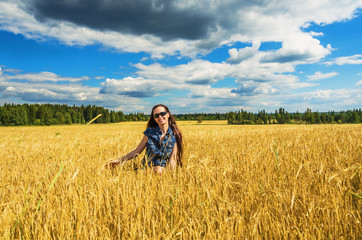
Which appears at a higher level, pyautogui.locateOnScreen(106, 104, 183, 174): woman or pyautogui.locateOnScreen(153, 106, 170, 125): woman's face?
pyautogui.locateOnScreen(153, 106, 170, 125): woman's face

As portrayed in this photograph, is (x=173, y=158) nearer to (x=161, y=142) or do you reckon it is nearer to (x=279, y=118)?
(x=161, y=142)

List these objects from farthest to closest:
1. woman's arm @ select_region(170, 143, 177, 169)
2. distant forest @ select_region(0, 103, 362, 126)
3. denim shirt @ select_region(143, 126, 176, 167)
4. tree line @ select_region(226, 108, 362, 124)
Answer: tree line @ select_region(226, 108, 362, 124) < distant forest @ select_region(0, 103, 362, 126) < denim shirt @ select_region(143, 126, 176, 167) < woman's arm @ select_region(170, 143, 177, 169)

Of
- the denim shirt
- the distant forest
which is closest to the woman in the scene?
the denim shirt

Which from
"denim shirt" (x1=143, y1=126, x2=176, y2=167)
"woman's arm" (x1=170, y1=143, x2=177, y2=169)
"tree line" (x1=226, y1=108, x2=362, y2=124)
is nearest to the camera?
"woman's arm" (x1=170, y1=143, x2=177, y2=169)

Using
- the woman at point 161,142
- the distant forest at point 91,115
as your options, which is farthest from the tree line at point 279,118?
the woman at point 161,142

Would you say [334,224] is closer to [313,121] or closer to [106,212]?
[106,212]

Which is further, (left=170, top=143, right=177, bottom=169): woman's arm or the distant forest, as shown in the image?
the distant forest

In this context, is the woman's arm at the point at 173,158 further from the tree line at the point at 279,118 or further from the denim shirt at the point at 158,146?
the tree line at the point at 279,118

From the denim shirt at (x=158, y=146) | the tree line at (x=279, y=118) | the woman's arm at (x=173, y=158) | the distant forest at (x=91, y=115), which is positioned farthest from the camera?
the tree line at (x=279, y=118)

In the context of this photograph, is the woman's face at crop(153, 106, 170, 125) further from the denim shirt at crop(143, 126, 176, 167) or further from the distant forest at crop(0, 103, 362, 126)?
the distant forest at crop(0, 103, 362, 126)

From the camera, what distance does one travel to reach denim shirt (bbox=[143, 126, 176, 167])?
4.05 metres

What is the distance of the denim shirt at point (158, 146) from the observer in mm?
4048

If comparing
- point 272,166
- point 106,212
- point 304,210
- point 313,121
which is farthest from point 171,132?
point 313,121

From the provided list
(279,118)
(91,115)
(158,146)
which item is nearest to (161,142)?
(158,146)
